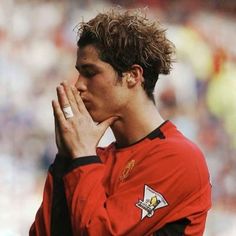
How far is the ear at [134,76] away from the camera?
2.11m

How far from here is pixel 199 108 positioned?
14.6 feet

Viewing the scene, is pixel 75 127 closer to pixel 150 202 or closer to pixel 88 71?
pixel 88 71

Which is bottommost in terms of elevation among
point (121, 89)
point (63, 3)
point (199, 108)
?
point (121, 89)

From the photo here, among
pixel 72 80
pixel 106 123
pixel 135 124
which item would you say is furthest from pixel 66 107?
pixel 72 80

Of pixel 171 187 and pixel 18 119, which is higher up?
pixel 18 119

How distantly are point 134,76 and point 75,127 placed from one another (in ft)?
0.90

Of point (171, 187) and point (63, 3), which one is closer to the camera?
point (171, 187)

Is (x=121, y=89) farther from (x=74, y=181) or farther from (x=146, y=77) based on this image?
(x=74, y=181)

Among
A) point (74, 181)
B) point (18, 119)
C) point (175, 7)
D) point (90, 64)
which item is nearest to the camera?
point (74, 181)

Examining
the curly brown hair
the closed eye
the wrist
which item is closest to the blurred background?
the curly brown hair

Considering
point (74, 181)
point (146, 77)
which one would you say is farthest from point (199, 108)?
point (74, 181)

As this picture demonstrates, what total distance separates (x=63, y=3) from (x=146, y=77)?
2.22m

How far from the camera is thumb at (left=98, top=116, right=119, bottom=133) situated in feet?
6.64

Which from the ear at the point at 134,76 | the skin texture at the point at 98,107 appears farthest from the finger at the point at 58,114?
the ear at the point at 134,76
